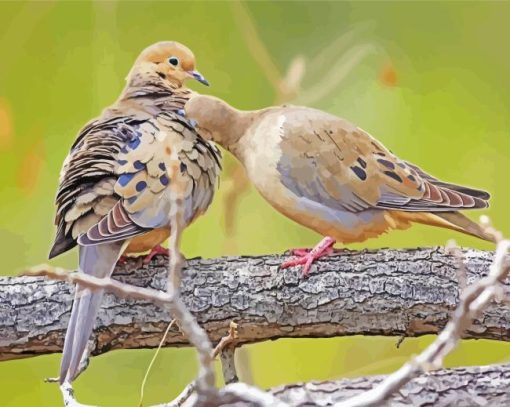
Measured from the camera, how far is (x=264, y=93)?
1.82 m

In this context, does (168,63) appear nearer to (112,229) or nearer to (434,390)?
(112,229)

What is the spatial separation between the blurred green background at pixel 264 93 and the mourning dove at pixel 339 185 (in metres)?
0.36

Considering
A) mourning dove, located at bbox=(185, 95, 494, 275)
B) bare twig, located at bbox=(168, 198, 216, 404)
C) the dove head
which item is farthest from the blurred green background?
bare twig, located at bbox=(168, 198, 216, 404)

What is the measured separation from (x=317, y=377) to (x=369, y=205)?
498mm

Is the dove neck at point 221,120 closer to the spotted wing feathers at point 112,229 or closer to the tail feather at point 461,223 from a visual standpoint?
the spotted wing feathers at point 112,229

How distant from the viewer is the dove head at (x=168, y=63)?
156 cm

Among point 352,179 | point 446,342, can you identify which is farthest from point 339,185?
point 446,342

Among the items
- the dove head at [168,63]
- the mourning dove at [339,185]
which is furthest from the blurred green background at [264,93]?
the mourning dove at [339,185]

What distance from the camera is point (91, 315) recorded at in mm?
1288

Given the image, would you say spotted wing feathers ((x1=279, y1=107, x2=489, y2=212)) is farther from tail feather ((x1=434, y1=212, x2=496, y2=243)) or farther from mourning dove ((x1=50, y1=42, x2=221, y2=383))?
mourning dove ((x1=50, y1=42, x2=221, y2=383))

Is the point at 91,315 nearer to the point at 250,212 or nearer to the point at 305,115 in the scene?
the point at 305,115

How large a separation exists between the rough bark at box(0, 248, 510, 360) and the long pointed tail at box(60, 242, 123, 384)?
0.08 m

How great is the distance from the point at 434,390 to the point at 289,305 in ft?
0.78

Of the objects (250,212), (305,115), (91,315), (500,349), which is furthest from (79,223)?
(500,349)
